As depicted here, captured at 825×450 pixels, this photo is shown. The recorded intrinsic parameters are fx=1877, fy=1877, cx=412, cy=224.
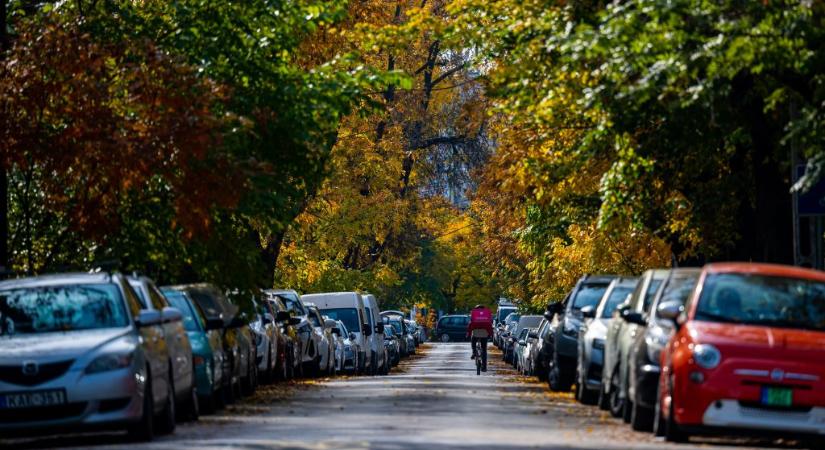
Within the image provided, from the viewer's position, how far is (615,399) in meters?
21.9

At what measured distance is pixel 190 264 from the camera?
1060 inches

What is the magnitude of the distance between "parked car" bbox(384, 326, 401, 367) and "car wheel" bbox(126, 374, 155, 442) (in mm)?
37852

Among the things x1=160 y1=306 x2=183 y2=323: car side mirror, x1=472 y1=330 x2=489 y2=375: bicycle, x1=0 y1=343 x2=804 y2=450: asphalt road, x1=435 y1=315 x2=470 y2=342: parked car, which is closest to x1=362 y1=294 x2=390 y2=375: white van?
x1=472 y1=330 x2=489 y2=375: bicycle

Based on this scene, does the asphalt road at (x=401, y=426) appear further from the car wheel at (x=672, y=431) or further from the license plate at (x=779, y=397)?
the license plate at (x=779, y=397)

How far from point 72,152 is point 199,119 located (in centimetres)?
158

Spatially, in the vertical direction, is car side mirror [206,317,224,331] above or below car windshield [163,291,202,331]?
below

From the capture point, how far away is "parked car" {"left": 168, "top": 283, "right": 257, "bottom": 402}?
24.7 meters

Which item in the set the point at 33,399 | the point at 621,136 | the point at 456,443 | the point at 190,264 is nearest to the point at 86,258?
the point at 190,264

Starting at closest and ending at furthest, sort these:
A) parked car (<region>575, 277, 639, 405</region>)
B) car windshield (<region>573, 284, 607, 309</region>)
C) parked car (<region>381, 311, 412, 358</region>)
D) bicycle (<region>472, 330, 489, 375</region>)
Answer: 1. parked car (<region>575, 277, 639, 405</region>)
2. car windshield (<region>573, 284, 607, 309</region>)
3. bicycle (<region>472, 330, 489, 375</region>)
4. parked car (<region>381, 311, 412, 358</region>)

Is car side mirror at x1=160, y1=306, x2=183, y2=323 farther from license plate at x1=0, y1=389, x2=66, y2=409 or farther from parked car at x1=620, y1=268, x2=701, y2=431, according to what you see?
parked car at x1=620, y1=268, x2=701, y2=431

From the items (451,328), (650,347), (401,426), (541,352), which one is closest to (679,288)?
(650,347)

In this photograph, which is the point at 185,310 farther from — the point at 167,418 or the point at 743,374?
the point at 743,374

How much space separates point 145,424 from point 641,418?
16.5 feet

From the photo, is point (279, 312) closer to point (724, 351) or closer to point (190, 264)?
point (190, 264)
